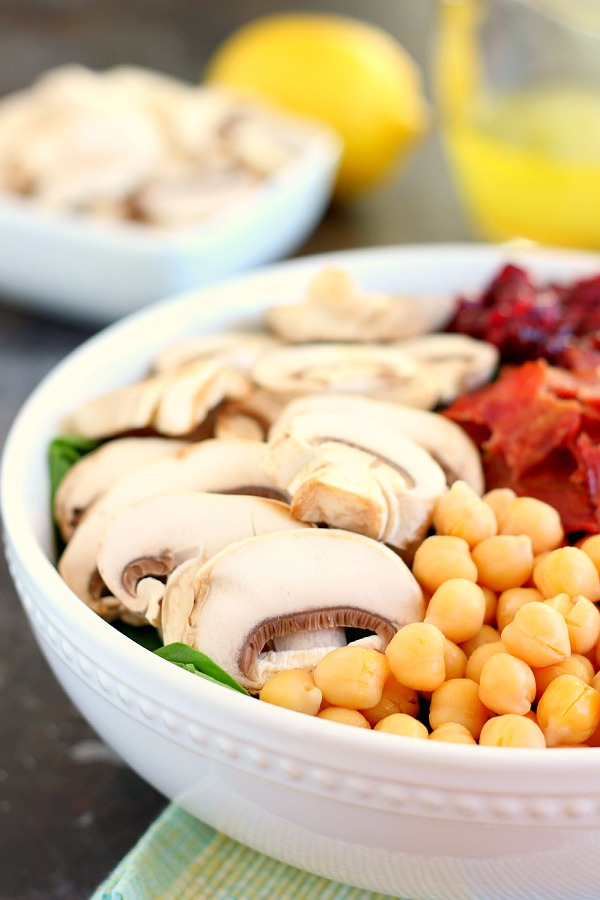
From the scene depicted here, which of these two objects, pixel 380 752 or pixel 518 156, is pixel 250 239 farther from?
pixel 380 752

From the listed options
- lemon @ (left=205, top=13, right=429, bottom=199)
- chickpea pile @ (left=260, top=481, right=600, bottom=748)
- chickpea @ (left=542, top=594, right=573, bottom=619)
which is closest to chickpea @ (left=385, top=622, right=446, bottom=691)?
chickpea pile @ (left=260, top=481, right=600, bottom=748)

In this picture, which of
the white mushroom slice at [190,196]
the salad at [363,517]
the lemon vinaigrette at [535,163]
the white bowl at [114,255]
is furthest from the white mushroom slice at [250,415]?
the lemon vinaigrette at [535,163]

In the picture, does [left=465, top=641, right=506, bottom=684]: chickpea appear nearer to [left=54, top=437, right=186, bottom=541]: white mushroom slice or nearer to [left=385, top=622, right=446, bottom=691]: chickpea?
[left=385, top=622, right=446, bottom=691]: chickpea

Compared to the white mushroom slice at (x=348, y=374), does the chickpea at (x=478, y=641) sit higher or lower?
lower

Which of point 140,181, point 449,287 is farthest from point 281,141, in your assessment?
point 449,287

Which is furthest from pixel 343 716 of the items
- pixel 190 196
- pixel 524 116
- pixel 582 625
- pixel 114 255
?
pixel 524 116

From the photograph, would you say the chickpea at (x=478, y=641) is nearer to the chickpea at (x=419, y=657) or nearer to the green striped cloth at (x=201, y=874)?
the chickpea at (x=419, y=657)
